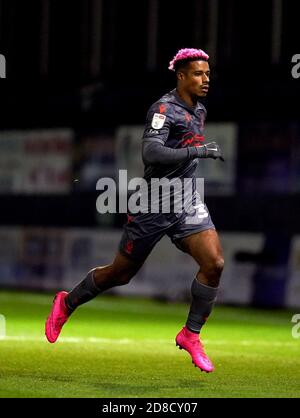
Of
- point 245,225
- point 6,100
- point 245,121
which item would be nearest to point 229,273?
point 245,225

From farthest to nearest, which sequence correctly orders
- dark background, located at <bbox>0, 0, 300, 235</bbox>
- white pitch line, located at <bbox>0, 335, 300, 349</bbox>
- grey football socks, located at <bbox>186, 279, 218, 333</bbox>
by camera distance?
dark background, located at <bbox>0, 0, 300, 235</bbox> < white pitch line, located at <bbox>0, 335, 300, 349</bbox> < grey football socks, located at <bbox>186, 279, 218, 333</bbox>

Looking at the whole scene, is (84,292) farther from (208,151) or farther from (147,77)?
(147,77)

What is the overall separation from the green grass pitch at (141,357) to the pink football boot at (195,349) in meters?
0.11

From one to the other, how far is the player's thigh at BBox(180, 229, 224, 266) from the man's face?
3.36 ft

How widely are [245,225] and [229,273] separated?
2.58 ft

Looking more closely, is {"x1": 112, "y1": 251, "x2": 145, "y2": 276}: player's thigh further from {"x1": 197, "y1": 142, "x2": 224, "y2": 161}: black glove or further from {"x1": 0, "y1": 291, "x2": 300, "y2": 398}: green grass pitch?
{"x1": 197, "y1": 142, "x2": 224, "y2": 161}: black glove

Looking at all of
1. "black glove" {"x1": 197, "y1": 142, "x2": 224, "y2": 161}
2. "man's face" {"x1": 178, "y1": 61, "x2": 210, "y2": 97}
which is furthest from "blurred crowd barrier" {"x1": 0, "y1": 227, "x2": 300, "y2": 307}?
"black glove" {"x1": 197, "y1": 142, "x2": 224, "y2": 161}

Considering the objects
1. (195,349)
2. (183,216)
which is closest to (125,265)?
(183,216)

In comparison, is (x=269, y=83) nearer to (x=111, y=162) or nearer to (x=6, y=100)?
(x=111, y=162)

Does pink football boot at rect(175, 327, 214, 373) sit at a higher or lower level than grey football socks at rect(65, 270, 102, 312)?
lower

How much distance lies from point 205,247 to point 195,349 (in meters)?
0.74

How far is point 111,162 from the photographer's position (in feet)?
62.5

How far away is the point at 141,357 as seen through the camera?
9859 mm

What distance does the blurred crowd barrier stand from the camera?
1712cm
